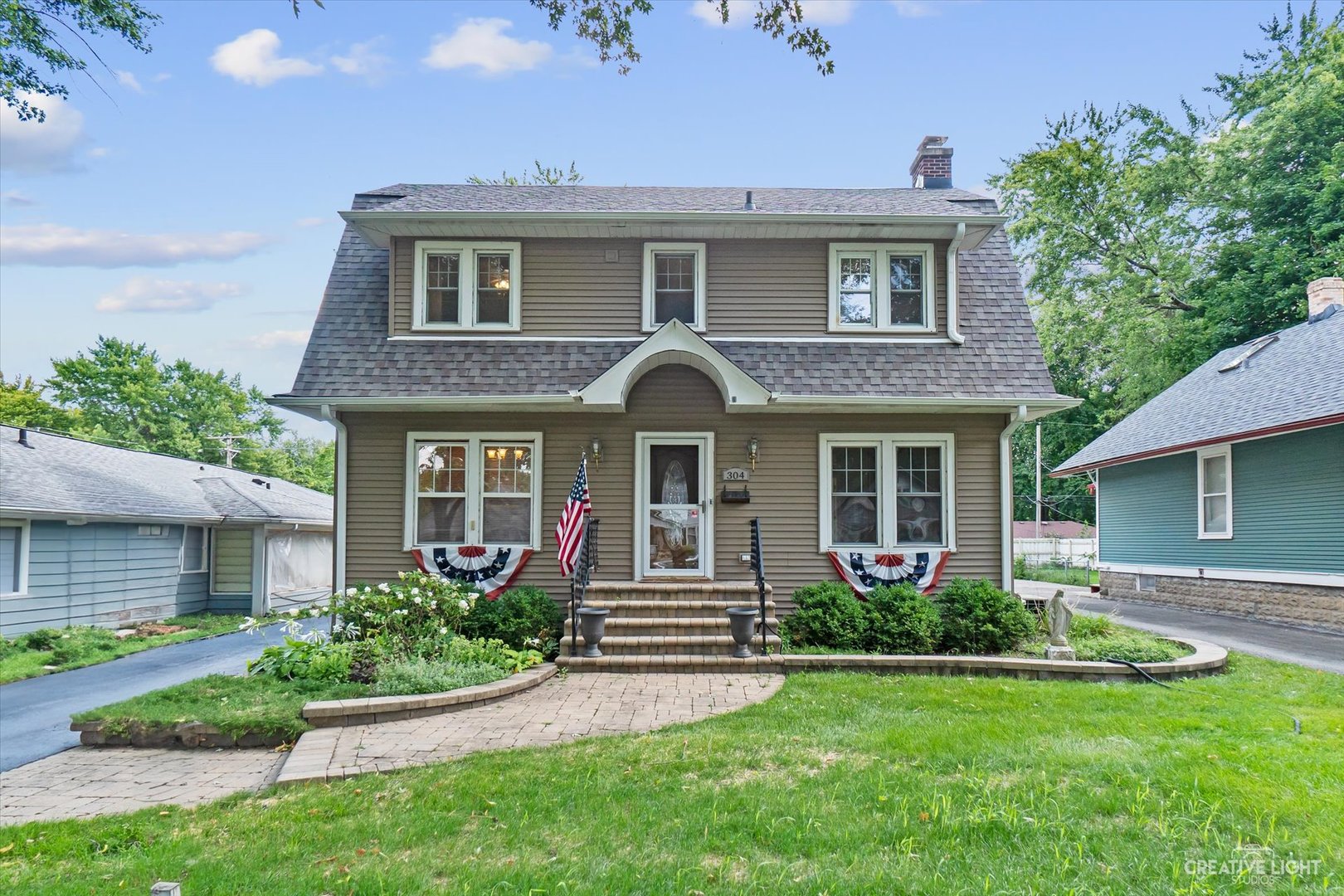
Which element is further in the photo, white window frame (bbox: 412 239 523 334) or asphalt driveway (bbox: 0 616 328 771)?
white window frame (bbox: 412 239 523 334)

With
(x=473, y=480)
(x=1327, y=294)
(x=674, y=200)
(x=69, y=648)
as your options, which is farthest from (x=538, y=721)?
(x=1327, y=294)

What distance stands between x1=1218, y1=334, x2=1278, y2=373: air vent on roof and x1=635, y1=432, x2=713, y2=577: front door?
12.6m

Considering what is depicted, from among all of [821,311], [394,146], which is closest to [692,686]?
[821,311]

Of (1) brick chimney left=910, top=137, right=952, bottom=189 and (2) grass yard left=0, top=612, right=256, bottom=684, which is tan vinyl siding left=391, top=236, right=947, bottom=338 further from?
(2) grass yard left=0, top=612, right=256, bottom=684

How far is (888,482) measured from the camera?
9.97 m

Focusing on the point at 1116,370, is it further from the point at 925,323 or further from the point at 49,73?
the point at 49,73

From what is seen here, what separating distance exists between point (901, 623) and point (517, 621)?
434cm

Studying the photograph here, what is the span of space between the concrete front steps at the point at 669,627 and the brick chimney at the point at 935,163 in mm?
7587

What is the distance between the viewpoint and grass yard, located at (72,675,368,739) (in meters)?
6.08

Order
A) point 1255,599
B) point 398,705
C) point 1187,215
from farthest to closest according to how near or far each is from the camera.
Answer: point 1187,215, point 1255,599, point 398,705

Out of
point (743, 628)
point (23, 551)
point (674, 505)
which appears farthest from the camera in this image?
point (23, 551)

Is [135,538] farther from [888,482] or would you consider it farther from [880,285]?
[880,285]

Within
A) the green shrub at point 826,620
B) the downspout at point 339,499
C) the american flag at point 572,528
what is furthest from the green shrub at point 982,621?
the downspout at point 339,499

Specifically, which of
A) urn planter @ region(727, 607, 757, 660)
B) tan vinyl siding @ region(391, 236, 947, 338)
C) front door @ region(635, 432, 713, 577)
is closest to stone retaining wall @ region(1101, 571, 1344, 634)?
tan vinyl siding @ region(391, 236, 947, 338)
